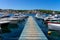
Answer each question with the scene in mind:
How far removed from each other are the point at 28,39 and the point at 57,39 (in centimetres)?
404

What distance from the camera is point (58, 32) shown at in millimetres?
21172

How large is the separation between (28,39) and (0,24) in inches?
441

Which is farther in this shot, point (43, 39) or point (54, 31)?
point (54, 31)

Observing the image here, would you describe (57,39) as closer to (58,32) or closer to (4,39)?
(58,32)

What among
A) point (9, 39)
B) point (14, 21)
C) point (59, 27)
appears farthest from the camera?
point (14, 21)

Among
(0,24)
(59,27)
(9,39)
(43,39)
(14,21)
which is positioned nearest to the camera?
(43,39)

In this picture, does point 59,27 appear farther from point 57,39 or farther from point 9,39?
point 9,39

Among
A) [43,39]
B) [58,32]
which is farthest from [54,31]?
[43,39]

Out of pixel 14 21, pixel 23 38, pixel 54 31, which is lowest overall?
pixel 14 21

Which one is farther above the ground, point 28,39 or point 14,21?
point 28,39

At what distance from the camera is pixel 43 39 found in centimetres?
1452

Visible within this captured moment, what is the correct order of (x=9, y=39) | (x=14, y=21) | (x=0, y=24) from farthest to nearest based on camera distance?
(x=14, y=21) < (x=0, y=24) < (x=9, y=39)

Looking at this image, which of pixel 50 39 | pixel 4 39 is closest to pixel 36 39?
pixel 50 39

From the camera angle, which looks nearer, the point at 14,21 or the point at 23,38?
the point at 23,38
